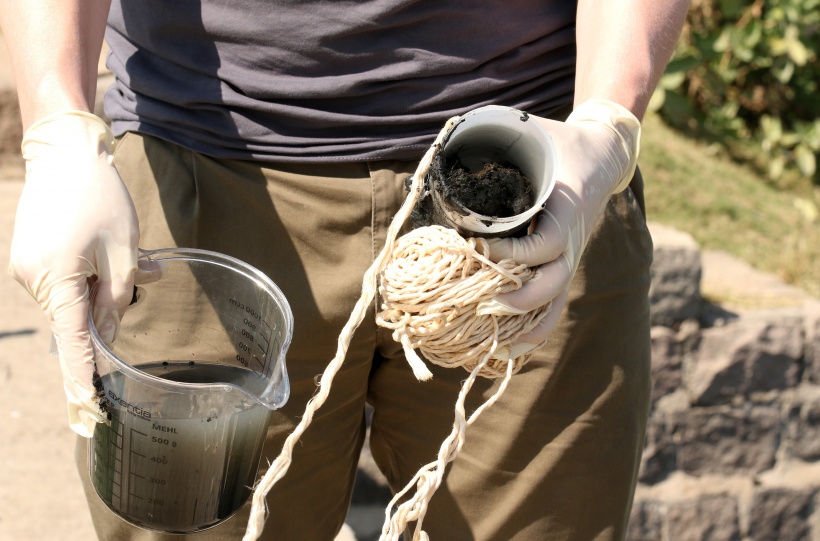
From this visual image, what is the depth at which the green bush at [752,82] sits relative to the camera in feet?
14.7

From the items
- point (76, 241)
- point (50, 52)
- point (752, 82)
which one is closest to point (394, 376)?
point (76, 241)

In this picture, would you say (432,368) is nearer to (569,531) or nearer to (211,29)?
(569,531)

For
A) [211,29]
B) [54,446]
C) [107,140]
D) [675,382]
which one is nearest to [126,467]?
[107,140]

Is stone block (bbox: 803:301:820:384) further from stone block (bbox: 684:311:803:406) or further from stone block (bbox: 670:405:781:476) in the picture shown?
stone block (bbox: 670:405:781:476)

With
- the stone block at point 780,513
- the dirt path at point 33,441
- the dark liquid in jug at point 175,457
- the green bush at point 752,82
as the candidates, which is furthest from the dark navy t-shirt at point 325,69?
the green bush at point 752,82

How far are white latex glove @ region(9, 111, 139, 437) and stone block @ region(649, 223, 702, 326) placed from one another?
1.87 metres

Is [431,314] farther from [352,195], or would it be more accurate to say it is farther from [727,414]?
[727,414]

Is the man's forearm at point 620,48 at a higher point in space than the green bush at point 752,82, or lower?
higher

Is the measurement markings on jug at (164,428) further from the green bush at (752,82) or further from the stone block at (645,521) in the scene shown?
the green bush at (752,82)

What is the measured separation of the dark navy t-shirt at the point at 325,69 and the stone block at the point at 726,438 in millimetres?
1806

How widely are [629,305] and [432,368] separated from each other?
30 cm

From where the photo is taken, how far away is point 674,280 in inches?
104

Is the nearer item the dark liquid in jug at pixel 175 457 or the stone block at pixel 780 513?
the dark liquid in jug at pixel 175 457

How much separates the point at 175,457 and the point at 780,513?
7.91 feet
